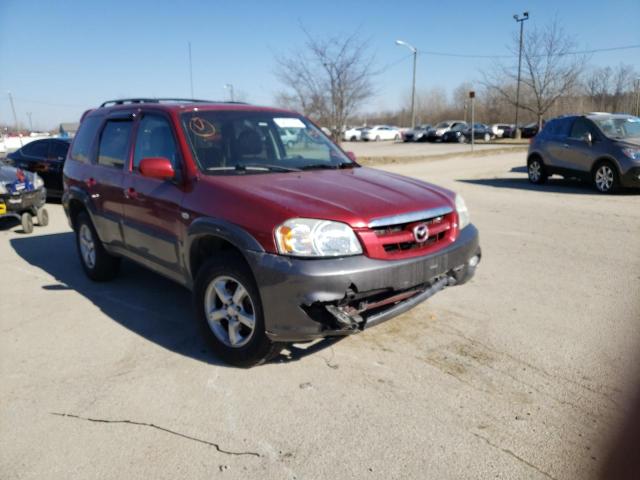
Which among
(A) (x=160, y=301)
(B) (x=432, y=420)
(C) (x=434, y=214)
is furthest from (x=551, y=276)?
(A) (x=160, y=301)

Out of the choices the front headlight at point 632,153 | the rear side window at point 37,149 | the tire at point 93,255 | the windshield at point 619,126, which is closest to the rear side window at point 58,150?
the rear side window at point 37,149

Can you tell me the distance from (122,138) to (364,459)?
3.68 metres

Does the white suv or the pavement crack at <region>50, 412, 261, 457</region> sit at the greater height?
the white suv

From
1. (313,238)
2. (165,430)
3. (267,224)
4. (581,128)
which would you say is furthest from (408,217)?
(581,128)

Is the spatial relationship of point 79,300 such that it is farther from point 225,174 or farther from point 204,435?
point 204,435

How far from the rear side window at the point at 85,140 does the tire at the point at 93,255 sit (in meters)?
0.62

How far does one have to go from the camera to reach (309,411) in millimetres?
3018

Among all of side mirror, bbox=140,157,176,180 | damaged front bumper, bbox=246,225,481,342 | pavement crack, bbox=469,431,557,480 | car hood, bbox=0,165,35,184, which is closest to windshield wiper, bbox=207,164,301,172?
side mirror, bbox=140,157,176,180

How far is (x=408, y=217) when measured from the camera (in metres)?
3.37

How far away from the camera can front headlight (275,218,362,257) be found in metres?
3.07

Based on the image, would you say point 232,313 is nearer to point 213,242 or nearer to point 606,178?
point 213,242

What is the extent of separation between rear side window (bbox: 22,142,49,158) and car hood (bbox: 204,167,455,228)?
10.4 m

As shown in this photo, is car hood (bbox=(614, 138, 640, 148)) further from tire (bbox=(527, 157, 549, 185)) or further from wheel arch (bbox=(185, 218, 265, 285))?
wheel arch (bbox=(185, 218, 265, 285))

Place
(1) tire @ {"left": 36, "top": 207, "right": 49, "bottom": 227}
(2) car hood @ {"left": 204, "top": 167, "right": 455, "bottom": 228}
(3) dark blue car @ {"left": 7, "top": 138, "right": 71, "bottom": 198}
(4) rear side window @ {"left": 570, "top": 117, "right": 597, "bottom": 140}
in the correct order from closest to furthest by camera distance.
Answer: (2) car hood @ {"left": 204, "top": 167, "right": 455, "bottom": 228}, (1) tire @ {"left": 36, "top": 207, "right": 49, "bottom": 227}, (4) rear side window @ {"left": 570, "top": 117, "right": 597, "bottom": 140}, (3) dark blue car @ {"left": 7, "top": 138, "right": 71, "bottom": 198}
